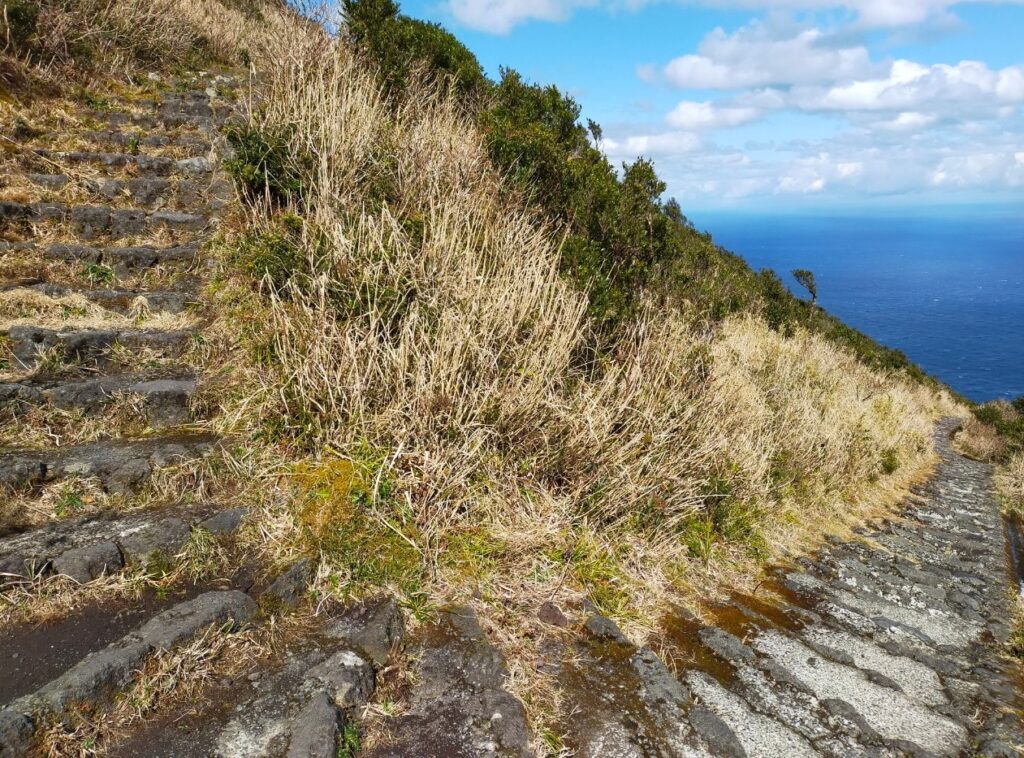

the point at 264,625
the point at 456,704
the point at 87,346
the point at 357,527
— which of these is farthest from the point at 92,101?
the point at 456,704

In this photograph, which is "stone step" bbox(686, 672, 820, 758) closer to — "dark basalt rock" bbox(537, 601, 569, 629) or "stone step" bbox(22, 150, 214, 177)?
"dark basalt rock" bbox(537, 601, 569, 629)

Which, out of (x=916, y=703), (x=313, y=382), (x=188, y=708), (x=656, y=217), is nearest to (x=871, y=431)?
(x=656, y=217)

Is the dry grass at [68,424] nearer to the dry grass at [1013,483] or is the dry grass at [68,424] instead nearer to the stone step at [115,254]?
the stone step at [115,254]

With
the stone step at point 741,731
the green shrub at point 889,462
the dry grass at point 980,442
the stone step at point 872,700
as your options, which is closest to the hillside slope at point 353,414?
the stone step at point 741,731

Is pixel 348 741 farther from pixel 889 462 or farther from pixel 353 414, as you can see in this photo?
pixel 889 462

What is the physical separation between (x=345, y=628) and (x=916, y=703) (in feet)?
10.9

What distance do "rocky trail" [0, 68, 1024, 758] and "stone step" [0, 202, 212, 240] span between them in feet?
0.08

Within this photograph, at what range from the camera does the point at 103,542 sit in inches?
119

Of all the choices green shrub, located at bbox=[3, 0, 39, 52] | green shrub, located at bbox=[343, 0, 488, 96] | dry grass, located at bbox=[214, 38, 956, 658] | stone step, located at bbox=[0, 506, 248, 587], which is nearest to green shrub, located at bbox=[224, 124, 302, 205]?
dry grass, located at bbox=[214, 38, 956, 658]

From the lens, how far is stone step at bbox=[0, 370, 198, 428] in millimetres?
3752

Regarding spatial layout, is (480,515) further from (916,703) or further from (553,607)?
(916,703)

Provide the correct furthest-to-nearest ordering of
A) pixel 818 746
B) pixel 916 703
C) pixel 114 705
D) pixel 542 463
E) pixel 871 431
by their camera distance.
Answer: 1. pixel 871 431
2. pixel 542 463
3. pixel 916 703
4. pixel 818 746
5. pixel 114 705

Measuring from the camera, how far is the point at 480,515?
374cm

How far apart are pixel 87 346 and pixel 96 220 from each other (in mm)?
2023
